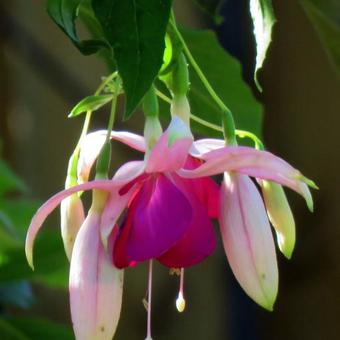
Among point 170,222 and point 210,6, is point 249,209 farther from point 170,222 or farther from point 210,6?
point 210,6

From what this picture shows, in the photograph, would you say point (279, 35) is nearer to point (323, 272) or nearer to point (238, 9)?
point (238, 9)

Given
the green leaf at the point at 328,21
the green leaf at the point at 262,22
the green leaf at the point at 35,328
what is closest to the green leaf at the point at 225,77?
the green leaf at the point at 328,21

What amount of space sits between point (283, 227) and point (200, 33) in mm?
382

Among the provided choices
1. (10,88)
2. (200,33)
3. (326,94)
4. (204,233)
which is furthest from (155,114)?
(10,88)

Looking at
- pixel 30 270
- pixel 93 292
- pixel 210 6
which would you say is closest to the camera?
pixel 93 292

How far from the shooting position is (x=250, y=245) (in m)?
0.70

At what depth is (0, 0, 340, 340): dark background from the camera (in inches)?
102

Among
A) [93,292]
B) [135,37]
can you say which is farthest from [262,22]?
[93,292]

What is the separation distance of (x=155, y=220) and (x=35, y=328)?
0.82m

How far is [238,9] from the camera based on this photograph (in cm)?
273

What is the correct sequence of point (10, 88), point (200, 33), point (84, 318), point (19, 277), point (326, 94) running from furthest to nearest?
point (10, 88)
point (326, 94)
point (19, 277)
point (200, 33)
point (84, 318)

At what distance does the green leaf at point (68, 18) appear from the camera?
2.48 ft

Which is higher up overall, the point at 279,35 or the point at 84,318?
the point at 84,318

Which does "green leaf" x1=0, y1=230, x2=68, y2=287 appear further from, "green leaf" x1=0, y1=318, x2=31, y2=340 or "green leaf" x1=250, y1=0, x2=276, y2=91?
"green leaf" x1=250, y1=0, x2=276, y2=91
